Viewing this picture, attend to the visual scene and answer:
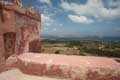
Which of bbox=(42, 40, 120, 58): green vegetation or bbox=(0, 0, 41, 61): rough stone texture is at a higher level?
bbox=(0, 0, 41, 61): rough stone texture

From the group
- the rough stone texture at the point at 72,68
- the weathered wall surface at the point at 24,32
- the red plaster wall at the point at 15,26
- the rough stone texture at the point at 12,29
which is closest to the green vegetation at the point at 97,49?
the weathered wall surface at the point at 24,32

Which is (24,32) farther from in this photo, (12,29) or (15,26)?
(12,29)

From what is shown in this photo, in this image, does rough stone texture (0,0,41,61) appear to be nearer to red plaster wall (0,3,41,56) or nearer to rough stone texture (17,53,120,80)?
red plaster wall (0,3,41,56)

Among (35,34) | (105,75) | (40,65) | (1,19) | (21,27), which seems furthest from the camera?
(35,34)

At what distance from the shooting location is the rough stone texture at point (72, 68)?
4648 millimetres

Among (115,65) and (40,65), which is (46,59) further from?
(115,65)

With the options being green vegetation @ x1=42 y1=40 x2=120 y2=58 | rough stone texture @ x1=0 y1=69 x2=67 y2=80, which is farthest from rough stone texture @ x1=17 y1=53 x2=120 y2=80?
green vegetation @ x1=42 y1=40 x2=120 y2=58

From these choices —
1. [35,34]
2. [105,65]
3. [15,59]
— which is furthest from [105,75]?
[35,34]

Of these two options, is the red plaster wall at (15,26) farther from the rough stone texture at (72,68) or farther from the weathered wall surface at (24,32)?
the rough stone texture at (72,68)

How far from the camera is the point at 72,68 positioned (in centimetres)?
491

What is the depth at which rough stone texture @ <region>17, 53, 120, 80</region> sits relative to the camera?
4648 millimetres

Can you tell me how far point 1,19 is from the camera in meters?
5.72

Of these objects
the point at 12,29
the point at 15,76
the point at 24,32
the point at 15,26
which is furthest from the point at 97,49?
the point at 15,76

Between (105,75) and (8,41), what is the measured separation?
3.79 m
